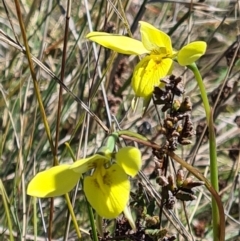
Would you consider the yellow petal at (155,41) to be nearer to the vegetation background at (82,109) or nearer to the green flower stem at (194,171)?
the green flower stem at (194,171)

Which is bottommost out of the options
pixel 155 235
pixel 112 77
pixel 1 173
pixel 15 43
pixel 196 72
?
pixel 1 173

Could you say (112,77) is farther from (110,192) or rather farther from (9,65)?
(110,192)

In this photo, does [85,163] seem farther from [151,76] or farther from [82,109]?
[82,109]

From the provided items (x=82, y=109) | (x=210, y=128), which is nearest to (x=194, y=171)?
(x=210, y=128)

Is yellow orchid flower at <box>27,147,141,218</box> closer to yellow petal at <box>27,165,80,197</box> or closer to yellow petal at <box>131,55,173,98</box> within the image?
yellow petal at <box>27,165,80,197</box>

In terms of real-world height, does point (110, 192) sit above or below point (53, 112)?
above

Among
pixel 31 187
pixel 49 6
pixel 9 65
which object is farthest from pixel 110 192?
pixel 9 65
